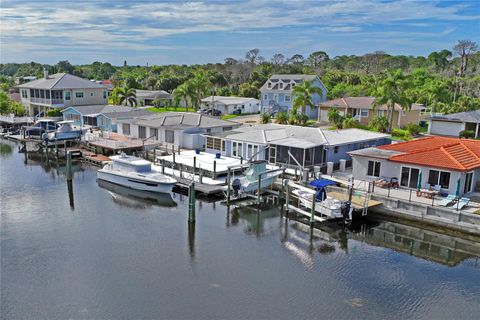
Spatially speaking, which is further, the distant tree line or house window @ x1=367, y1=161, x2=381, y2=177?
the distant tree line

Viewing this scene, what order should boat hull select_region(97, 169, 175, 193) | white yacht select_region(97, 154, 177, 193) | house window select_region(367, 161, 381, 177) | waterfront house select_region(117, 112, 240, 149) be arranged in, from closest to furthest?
house window select_region(367, 161, 381, 177) < boat hull select_region(97, 169, 175, 193) < white yacht select_region(97, 154, 177, 193) < waterfront house select_region(117, 112, 240, 149)

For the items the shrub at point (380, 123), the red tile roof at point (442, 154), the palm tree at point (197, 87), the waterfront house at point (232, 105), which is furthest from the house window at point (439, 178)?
the waterfront house at point (232, 105)

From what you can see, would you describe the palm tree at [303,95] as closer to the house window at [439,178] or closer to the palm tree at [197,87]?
the palm tree at [197,87]

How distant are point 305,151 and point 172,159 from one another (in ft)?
36.0

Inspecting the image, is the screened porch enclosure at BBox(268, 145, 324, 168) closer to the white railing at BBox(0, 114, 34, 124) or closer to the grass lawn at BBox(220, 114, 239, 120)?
the grass lawn at BBox(220, 114, 239, 120)

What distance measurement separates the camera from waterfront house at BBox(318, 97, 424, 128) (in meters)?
55.6

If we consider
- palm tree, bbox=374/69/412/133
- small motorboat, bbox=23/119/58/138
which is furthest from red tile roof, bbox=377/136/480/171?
small motorboat, bbox=23/119/58/138

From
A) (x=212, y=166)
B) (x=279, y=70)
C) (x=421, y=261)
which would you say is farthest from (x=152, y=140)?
(x=279, y=70)

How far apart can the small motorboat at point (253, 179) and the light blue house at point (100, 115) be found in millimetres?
26260

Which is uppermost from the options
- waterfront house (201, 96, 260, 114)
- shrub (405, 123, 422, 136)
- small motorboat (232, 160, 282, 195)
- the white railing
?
waterfront house (201, 96, 260, 114)

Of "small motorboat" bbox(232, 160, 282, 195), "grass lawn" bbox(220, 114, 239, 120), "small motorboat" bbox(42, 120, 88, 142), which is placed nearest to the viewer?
"small motorboat" bbox(232, 160, 282, 195)

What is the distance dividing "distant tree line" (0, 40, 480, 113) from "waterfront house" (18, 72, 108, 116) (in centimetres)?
1262

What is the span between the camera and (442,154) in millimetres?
29000

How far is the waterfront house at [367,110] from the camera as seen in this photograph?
55625mm
